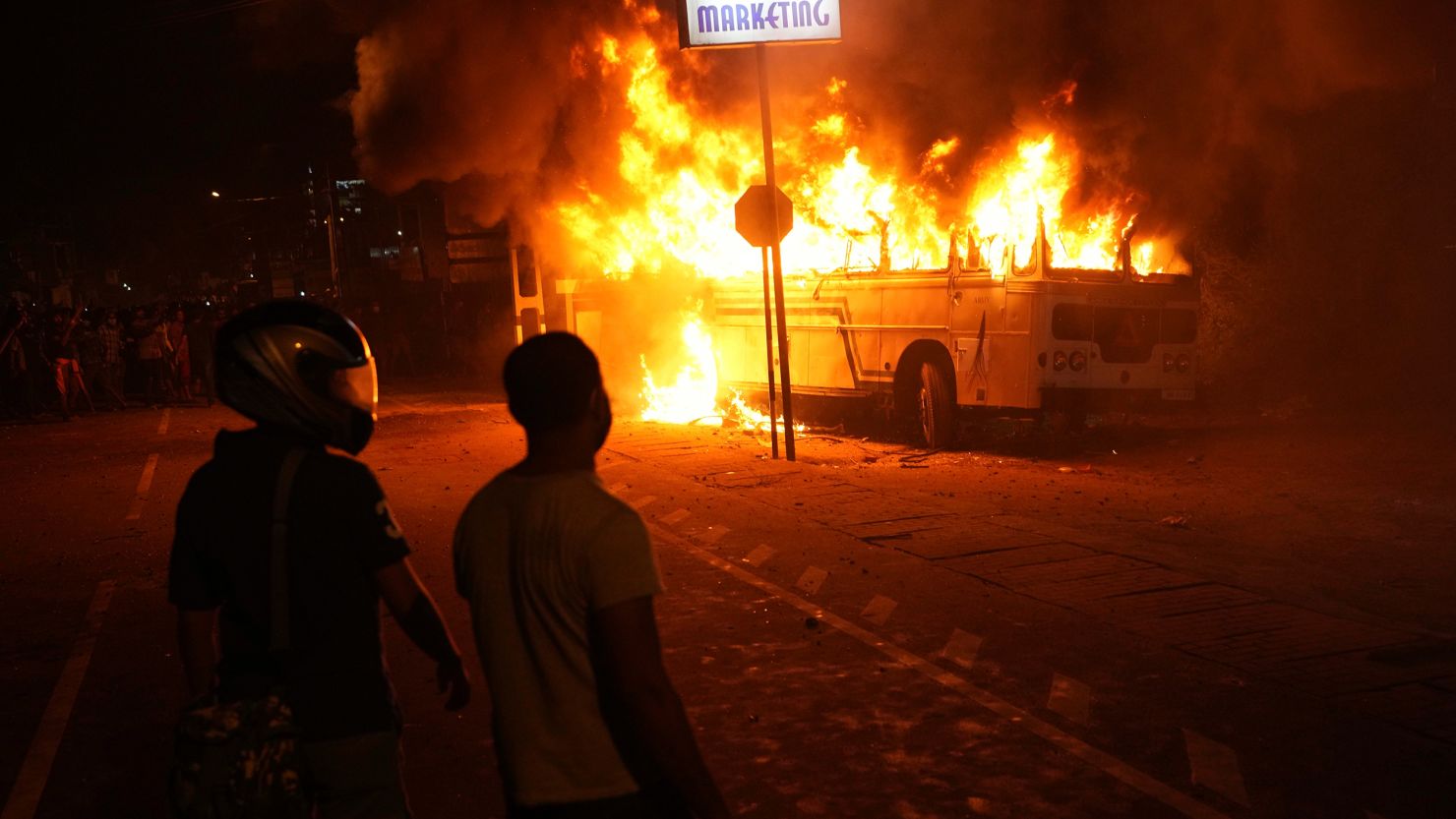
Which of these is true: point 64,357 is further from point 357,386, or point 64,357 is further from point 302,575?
point 302,575

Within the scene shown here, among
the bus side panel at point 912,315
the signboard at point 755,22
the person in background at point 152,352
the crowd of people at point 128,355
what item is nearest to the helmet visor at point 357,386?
the signboard at point 755,22

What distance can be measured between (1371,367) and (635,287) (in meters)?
11.1

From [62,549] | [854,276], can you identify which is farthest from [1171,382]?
[62,549]

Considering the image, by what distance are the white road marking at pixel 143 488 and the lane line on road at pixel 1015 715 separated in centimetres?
687

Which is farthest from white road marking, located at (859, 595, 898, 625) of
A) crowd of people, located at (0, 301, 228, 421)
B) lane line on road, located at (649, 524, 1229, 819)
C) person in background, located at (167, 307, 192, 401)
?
person in background, located at (167, 307, 192, 401)

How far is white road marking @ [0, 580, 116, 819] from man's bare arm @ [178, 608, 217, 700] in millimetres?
2642

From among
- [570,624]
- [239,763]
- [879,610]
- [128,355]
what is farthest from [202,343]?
[570,624]

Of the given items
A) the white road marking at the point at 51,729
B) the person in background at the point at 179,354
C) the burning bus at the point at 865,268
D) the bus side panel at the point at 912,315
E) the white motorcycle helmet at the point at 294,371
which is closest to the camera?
the white motorcycle helmet at the point at 294,371

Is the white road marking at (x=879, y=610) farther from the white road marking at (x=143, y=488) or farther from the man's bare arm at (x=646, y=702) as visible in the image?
the white road marking at (x=143, y=488)

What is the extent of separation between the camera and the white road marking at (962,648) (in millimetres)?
6383

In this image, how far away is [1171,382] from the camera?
14469mm

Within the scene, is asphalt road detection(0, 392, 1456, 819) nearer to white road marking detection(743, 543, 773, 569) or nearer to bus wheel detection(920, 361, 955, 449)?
white road marking detection(743, 543, 773, 569)

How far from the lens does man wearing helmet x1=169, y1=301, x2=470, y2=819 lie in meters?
2.77

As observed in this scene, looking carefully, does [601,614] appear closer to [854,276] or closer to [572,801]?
[572,801]
